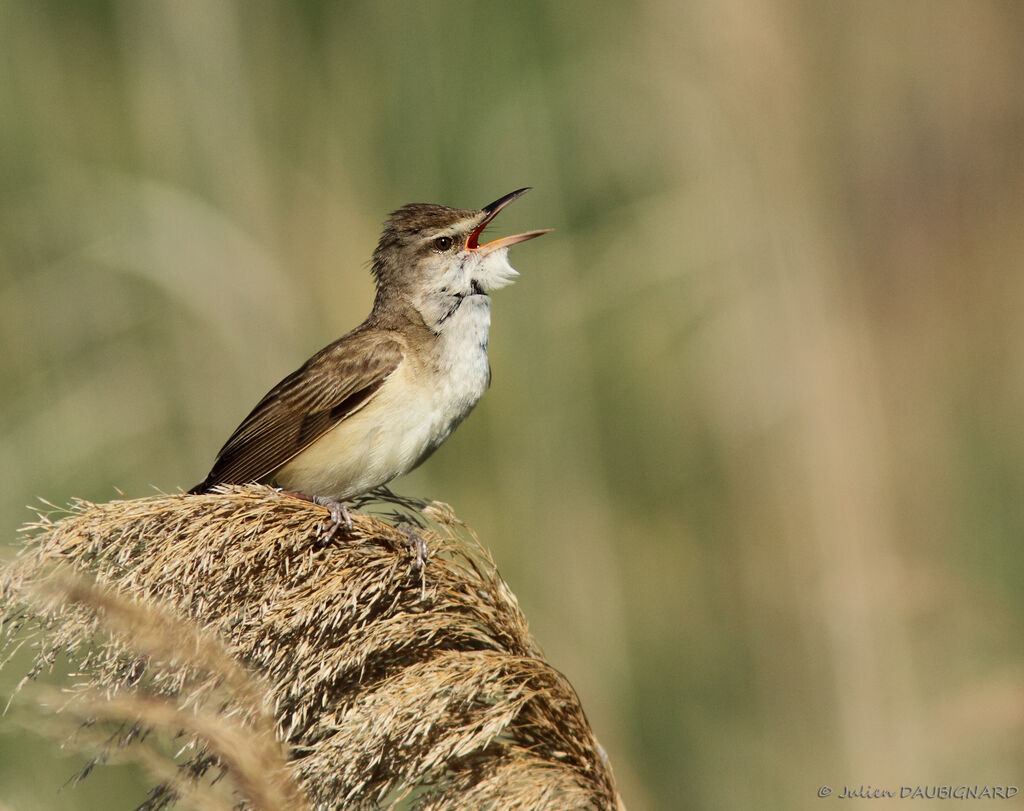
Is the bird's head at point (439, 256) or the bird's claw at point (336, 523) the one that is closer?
the bird's claw at point (336, 523)

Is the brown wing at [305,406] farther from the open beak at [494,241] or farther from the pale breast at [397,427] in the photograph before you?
the open beak at [494,241]

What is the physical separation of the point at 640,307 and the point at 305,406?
1.90 meters

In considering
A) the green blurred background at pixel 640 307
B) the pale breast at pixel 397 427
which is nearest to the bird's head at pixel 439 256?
the pale breast at pixel 397 427

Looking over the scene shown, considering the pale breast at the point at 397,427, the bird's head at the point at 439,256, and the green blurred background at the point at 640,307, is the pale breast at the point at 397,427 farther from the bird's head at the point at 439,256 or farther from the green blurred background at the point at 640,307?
the green blurred background at the point at 640,307

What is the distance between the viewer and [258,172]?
4.54m

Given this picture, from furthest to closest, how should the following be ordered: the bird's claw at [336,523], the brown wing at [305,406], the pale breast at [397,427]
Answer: the brown wing at [305,406]
the pale breast at [397,427]
the bird's claw at [336,523]

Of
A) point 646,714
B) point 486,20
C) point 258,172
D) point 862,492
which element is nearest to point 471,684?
point 862,492

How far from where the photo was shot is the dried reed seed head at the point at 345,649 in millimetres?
2070

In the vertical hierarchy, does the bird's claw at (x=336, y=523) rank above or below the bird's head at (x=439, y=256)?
below

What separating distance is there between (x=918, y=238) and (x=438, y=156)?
2028 mm

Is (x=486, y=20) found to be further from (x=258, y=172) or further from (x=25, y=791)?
(x=25, y=791)

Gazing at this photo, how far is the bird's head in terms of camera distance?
13.1 ft

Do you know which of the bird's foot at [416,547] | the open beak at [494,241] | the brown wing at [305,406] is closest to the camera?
the bird's foot at [416,547]

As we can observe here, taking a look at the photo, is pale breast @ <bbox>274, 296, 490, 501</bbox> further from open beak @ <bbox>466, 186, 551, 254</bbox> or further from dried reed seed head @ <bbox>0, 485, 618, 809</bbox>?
dried reed seed head @ <bbox>0, 485, 618, 809</bbox>
